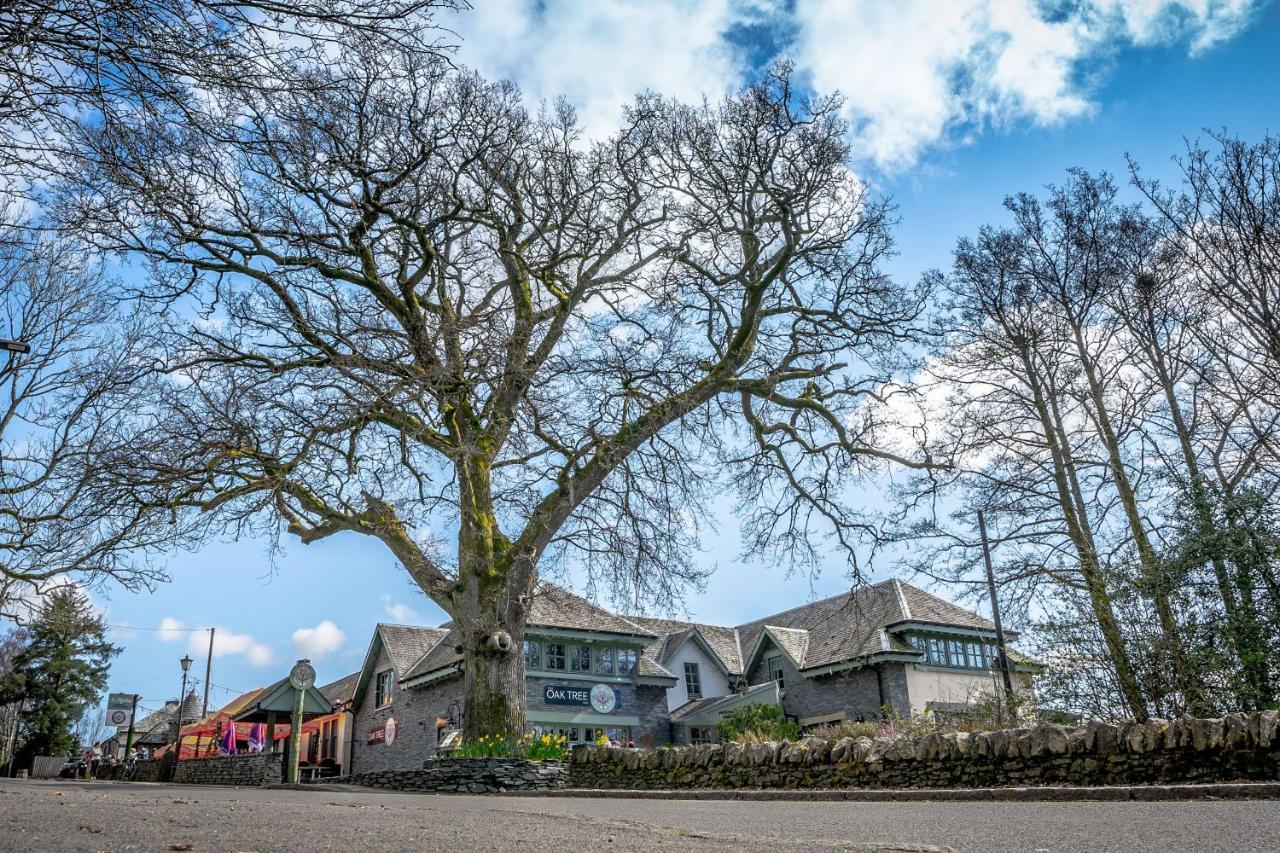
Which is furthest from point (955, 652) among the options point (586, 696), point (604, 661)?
point (586, 696)

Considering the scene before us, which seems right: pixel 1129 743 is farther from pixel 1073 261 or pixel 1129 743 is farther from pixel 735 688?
pixel 735 688

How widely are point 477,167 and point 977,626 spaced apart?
76.6ft

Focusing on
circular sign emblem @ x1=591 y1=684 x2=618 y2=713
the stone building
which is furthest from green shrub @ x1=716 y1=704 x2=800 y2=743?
circular sign emblem @ x1=591 y1=684 x2=618 y2=713

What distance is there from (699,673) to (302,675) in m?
16.5

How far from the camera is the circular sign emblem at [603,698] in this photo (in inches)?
1172

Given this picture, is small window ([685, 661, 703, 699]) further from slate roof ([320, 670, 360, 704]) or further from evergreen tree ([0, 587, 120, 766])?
evergreen tree ([0, 587, 120, 766])

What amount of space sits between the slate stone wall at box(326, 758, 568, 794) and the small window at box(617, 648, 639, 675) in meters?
14.7

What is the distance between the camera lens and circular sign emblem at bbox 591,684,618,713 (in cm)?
2978

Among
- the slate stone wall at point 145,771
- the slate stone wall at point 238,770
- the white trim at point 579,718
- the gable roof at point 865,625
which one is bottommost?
the slate stone wall at point 145,771

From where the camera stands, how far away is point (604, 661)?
30.7m

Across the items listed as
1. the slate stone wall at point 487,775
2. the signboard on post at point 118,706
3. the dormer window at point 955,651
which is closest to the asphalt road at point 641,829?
the slate stone wall at point 487,775

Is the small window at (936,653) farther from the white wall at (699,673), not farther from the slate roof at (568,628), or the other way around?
the slate roof at (568,628)

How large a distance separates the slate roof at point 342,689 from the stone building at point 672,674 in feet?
7.55


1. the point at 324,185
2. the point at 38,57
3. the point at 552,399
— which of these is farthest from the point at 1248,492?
the point at 38,57
